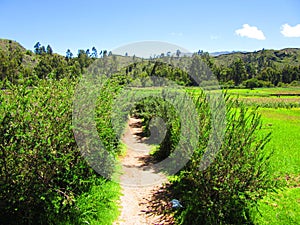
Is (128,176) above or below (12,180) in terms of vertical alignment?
below

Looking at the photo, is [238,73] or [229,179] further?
[238,73]

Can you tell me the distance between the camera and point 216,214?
6.20 meters

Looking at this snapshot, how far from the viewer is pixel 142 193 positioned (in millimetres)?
8742

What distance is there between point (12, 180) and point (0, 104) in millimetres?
1486

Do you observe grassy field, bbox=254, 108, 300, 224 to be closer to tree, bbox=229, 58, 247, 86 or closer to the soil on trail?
the soil on trail

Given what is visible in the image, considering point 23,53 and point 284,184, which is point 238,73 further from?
point 23,53

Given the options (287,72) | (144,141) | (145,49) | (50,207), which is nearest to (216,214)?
(50,207)

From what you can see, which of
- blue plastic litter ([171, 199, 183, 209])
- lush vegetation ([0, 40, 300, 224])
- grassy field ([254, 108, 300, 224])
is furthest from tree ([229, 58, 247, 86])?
blue plastic litter ([171, 199, 183, 209])

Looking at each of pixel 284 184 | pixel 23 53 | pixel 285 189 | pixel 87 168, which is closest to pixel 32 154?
pixel 87 168

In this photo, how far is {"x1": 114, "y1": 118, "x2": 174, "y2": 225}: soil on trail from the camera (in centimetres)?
695

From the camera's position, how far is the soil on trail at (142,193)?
6.95 meters

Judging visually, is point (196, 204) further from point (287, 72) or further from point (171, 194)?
point (287, 72)

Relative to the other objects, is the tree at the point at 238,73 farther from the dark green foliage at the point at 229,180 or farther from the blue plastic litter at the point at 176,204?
the dark green foliage at the point at 229,180

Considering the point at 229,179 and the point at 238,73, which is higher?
the point at 238,73
